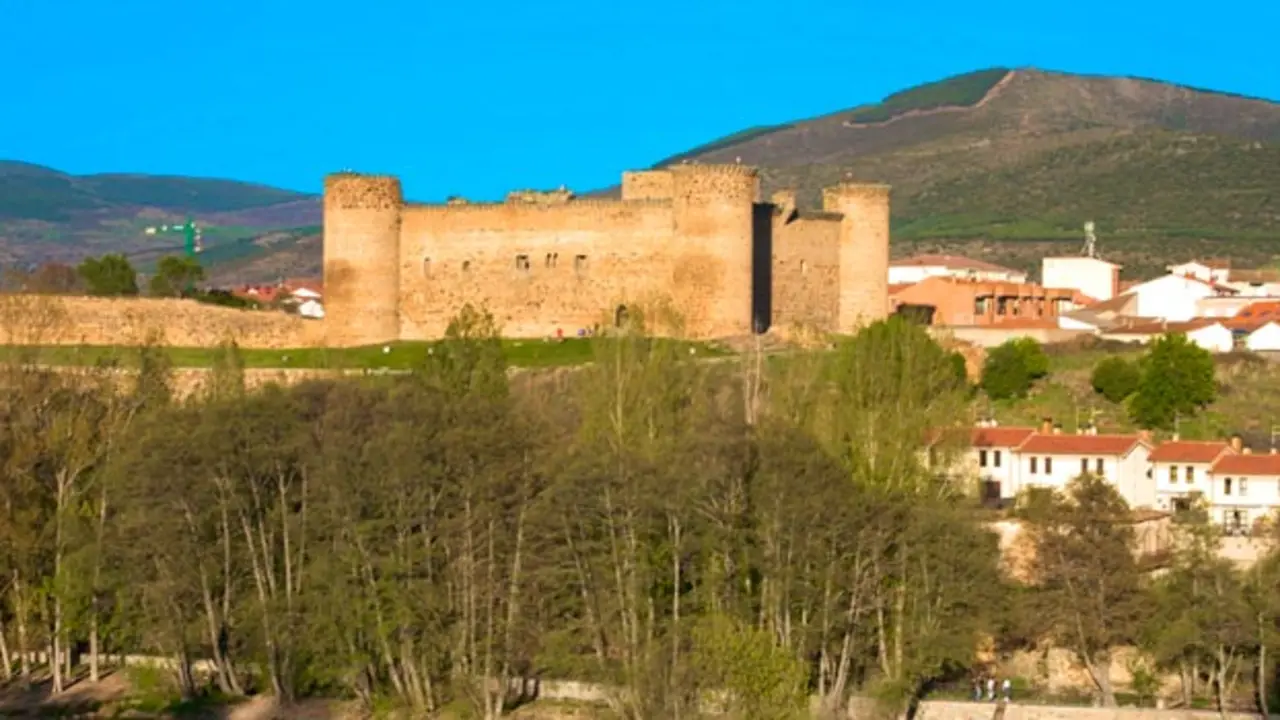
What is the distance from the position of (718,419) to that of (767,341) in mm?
12011

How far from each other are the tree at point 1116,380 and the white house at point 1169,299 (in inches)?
591

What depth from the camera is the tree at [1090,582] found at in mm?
44344

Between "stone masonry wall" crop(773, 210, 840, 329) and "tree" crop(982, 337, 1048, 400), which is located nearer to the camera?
"tree" crop(982, 337, 1048, 400)

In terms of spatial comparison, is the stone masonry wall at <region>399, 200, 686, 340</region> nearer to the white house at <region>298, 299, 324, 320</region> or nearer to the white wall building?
the white house at <region>298, 299, 324, 320</region>

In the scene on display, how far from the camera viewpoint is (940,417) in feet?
160

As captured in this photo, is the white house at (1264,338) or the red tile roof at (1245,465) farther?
the white house at (1264,338)

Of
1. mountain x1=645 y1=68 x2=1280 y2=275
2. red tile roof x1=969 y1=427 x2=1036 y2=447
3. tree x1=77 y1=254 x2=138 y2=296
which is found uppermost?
mountain x1=645 y1=68 x2=1280 y2=275

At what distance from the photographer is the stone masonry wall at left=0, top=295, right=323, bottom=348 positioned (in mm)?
63969

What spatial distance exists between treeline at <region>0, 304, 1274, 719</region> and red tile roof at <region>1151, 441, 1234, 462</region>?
18.0ft

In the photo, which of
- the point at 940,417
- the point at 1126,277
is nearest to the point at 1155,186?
the point at 1126,277

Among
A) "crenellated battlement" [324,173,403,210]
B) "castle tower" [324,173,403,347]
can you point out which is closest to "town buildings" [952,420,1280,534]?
"castle tower" [324,173,403,347]

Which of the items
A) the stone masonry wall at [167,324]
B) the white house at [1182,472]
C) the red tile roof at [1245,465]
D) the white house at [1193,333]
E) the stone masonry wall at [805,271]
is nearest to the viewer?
the red tile roof at [1245,465]

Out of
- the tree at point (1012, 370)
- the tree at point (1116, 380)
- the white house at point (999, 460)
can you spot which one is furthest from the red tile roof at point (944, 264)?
the white house at point (999, 460)

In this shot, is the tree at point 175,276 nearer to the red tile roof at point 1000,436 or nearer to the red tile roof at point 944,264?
the red tile roof at point 944,264
